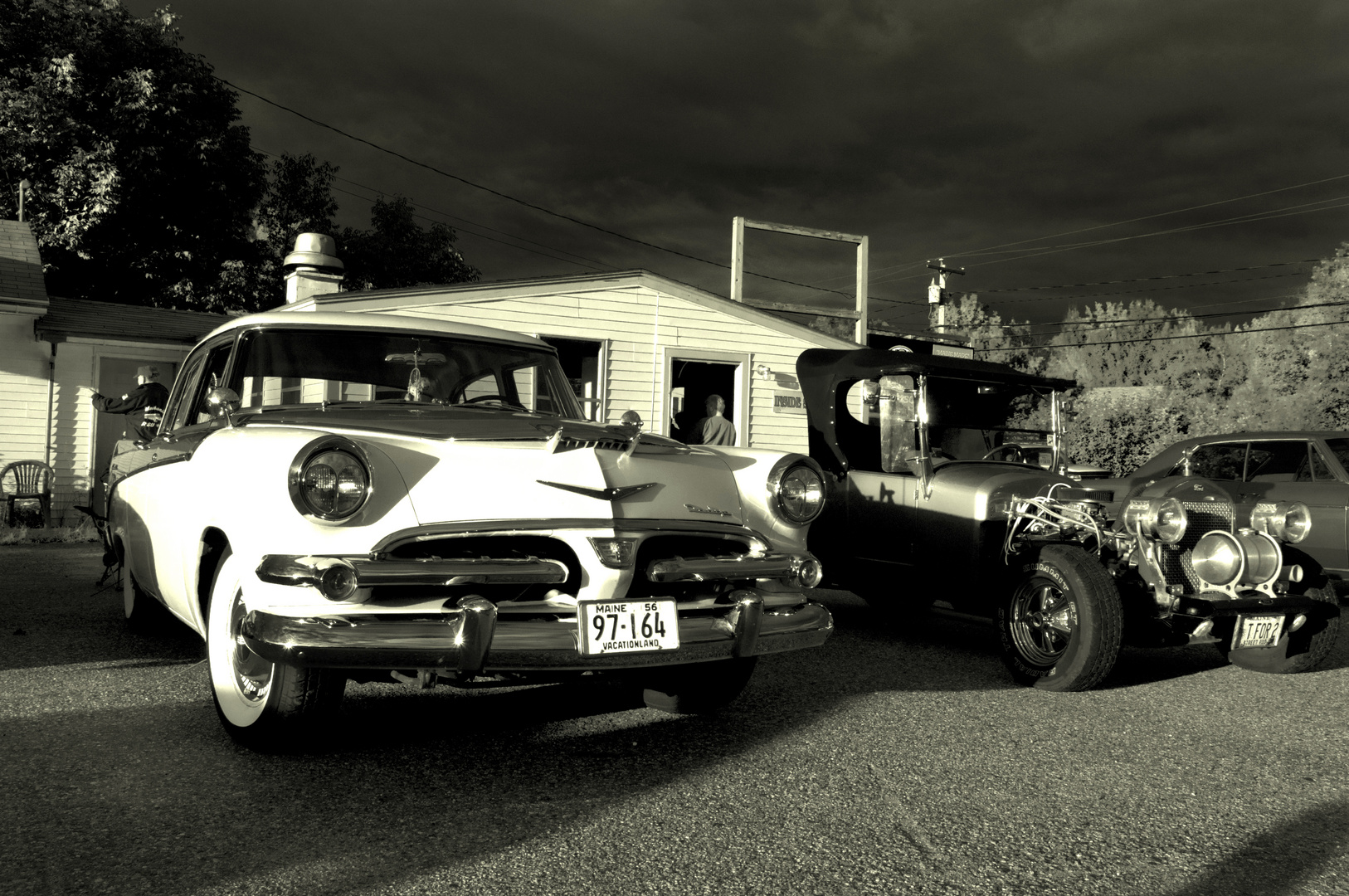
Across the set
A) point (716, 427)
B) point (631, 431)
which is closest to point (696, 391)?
point (716, 427)

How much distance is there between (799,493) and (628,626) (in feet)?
3.74

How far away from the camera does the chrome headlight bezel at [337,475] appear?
3.10m

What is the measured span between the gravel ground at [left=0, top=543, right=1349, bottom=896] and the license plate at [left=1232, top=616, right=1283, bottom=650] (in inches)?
11.3

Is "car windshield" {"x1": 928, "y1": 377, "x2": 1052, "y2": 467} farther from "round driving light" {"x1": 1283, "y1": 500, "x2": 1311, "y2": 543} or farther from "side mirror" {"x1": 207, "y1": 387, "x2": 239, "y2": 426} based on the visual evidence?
"side mirror" {"x1": 207, "y1": 387, "x2": 239, "y2": 426}

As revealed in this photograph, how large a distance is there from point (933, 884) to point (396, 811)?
4.95 feet

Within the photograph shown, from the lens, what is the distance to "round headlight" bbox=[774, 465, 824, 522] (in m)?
4.05

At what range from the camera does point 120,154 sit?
22.8 metres

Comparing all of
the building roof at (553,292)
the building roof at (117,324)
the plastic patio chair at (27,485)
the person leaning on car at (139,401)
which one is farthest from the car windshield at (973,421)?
the building roof at (117,324)

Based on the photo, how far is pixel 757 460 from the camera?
4.17m

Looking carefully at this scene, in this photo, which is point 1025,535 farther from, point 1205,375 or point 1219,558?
point 1205,375

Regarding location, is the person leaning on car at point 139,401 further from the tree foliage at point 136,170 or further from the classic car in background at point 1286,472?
the tree foliage at point 136,170

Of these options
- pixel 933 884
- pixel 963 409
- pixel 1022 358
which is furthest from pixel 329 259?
pixel 1022 358

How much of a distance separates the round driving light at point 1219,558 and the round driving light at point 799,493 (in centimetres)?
249

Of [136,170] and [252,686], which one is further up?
[136,170]
